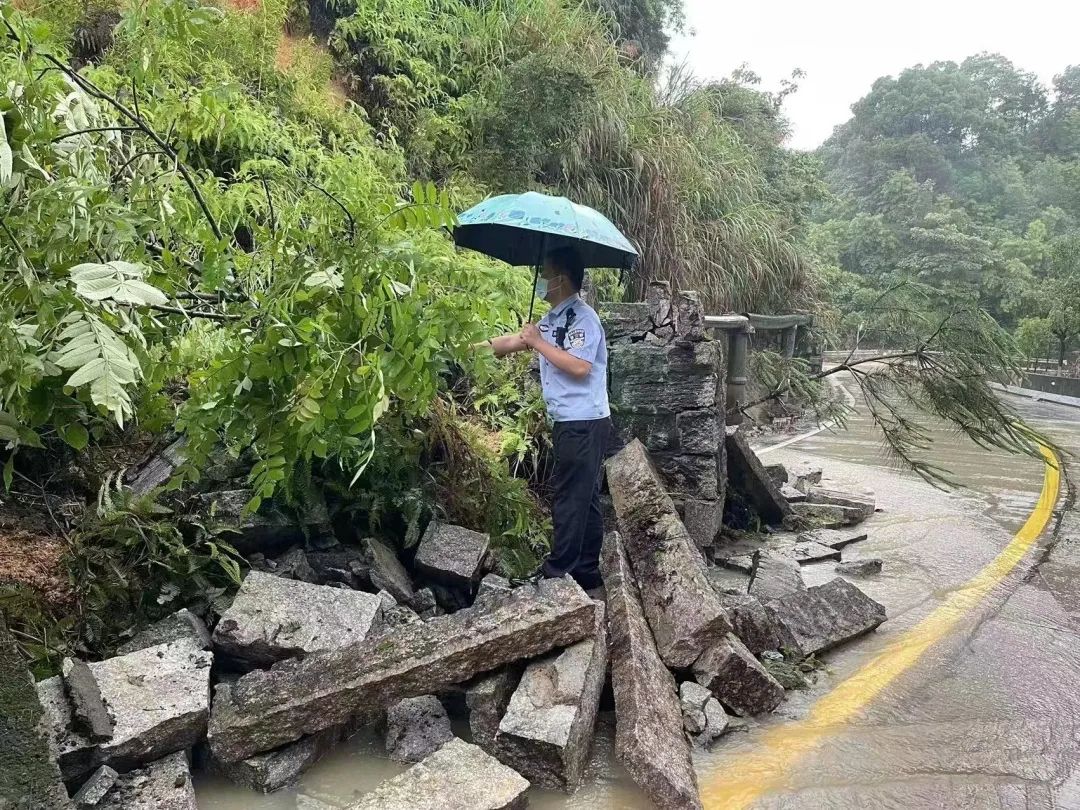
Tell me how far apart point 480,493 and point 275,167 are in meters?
4.26

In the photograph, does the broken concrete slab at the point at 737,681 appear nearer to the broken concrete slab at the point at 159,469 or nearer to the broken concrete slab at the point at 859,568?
the broken concrete slab at the point at 859,568

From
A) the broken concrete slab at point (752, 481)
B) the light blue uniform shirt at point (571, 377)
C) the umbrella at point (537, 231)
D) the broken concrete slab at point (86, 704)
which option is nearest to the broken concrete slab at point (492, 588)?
the light blue uniform shirt at point (571, 377)

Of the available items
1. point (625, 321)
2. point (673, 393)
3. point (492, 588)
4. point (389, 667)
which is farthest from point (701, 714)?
point (625, 321)

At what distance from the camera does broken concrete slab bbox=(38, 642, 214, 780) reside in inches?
86.4

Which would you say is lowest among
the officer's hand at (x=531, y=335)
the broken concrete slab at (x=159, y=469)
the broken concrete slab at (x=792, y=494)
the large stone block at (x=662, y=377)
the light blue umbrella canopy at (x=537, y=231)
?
the broken concrete slab at (x=792, y=494)

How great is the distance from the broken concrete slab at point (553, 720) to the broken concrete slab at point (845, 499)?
4.44 metres

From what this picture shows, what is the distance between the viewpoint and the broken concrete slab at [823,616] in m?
3.54

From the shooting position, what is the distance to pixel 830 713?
3.05 meters

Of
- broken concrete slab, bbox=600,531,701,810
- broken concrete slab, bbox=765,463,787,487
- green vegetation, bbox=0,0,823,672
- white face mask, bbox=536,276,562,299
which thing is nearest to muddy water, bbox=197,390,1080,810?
broken concrete slab, bbox=600,531,701,810

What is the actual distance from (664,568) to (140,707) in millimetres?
2091

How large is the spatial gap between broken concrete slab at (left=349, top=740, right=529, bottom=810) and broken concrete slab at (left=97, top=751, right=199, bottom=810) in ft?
1.67

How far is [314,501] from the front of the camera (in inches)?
135

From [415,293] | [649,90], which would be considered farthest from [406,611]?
[649,90]

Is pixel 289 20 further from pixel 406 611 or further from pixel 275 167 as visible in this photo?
pixel 406 611
